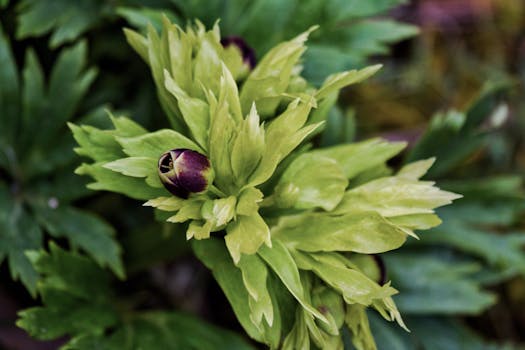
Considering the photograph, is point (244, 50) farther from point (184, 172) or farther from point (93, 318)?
point (93, 318)

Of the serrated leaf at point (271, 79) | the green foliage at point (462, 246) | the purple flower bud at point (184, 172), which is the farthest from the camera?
the green foliage at point (462, 246)

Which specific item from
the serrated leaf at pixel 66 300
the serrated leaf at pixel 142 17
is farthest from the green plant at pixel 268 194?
the serrated leaf at pixel 66 300

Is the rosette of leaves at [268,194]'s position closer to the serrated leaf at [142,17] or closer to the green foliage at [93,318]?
the serrated leaf at [142,17]

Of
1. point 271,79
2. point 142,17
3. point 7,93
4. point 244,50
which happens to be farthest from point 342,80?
point 7,93

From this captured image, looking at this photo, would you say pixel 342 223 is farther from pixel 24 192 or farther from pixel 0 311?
pixel 0 311

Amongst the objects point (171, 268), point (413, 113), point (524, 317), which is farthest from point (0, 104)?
point (524, 317)

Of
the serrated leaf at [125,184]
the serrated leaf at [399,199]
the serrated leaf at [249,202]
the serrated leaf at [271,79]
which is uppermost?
the serrated leaf at [271,79]
